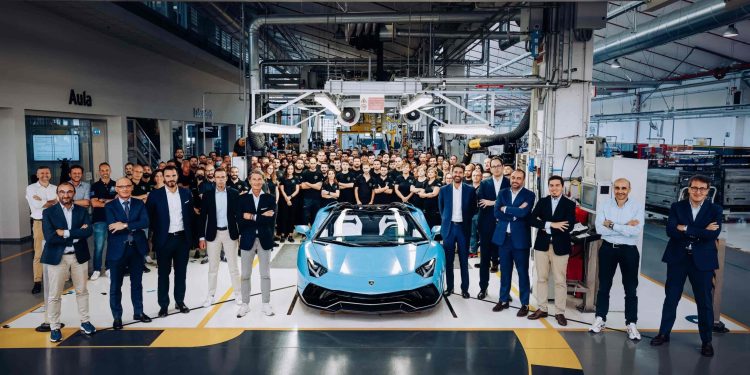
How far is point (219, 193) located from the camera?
5.54 m

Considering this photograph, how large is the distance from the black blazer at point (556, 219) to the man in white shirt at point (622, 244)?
29cm

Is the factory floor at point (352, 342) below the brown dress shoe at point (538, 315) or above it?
below

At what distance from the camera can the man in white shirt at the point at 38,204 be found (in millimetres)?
6070

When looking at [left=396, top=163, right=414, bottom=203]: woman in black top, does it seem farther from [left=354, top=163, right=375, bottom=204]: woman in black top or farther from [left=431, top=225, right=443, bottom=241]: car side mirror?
[left=431, top=225, right=443, bottom=241]: car side mirror

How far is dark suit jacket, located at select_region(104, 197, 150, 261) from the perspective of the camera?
4.77 metres

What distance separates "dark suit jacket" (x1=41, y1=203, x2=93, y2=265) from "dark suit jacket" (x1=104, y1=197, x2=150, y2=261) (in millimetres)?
244

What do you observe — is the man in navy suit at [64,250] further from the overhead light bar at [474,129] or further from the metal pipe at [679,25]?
the metal pipe at [679,25]

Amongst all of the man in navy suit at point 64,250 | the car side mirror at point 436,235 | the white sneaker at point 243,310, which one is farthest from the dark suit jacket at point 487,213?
the man in navy suit at point 64,250

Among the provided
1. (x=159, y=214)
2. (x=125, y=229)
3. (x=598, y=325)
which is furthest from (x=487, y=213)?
(x=125, y=229)

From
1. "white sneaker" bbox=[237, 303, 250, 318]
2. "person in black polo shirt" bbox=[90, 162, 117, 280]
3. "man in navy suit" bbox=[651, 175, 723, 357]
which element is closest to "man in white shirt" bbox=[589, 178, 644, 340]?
"man in navy suit" bbox=[651, 175, 723, 357]

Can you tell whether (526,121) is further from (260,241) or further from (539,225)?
(260,241)

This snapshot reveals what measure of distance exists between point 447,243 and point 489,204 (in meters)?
0.83

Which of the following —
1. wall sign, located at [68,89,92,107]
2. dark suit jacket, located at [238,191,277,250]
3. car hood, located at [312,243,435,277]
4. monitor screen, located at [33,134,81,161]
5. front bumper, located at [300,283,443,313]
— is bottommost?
front bumper, located at [300,283,443,313]

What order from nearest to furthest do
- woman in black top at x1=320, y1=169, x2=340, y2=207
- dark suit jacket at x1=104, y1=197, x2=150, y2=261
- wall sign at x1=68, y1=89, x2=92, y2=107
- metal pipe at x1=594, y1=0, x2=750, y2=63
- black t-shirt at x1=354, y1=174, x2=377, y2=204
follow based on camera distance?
1. dark suit jacket at x1=104, y1=197, x2=150, y2=261
2. metal pipe at x1=594, y1=0, x2=750, y2=63
3. woman in black top at x1=320, y1=169, x2=340, y2=207
4. black t-shirt at x1=354, y1=174, x2=377, y2=204
5. wall sign at x1=68, y1=89, x2=92, y2=107
